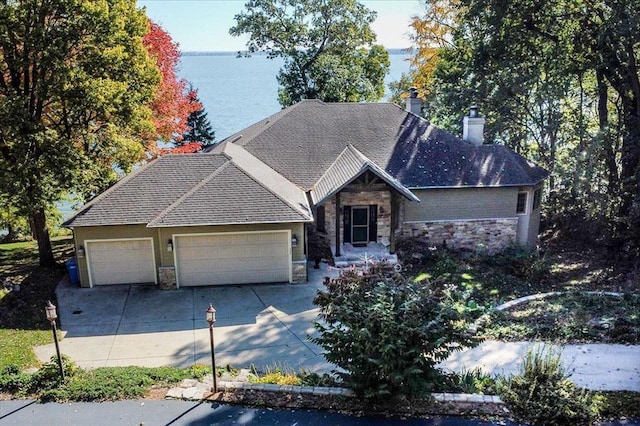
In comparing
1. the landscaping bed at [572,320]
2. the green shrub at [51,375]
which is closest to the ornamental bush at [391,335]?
the landscaping bed at [572,320]

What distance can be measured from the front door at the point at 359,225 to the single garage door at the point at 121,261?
6677 millimetres

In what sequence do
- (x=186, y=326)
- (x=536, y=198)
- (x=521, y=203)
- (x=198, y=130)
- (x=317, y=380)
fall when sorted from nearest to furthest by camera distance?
(x=317, y=380)
(x=186, y=326)
(x=521, y=203)
(x=536, y=198)
(x=198, y=130)

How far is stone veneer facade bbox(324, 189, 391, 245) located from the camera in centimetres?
1719

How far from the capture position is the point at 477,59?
21.0 metres

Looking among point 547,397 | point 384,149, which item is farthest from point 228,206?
point 547,397

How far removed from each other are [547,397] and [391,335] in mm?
2568

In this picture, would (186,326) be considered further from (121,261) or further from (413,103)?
(413,103)

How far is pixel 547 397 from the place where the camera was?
7.57 meters

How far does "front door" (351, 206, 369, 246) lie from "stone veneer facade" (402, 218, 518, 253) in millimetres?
1348

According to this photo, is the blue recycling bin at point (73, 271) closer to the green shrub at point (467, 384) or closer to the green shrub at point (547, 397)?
the green shrub at point (467, 384)

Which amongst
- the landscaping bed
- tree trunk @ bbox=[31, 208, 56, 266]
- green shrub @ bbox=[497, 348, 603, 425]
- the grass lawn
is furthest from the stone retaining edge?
tree trunk @ bbox=[31, 208, 56, 266]

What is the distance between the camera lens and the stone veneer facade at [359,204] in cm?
1719

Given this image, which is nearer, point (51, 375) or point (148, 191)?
point (51, 375)

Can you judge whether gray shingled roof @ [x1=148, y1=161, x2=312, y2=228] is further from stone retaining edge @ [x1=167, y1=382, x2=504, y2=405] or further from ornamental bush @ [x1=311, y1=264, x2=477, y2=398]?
ornamental bush @ [x1=311, y1=264, x2=477, y2=398]
